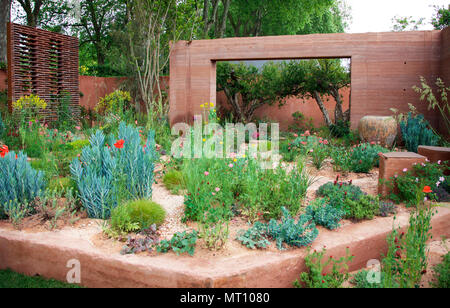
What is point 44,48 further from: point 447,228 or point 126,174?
point 447,228

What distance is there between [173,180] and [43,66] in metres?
6.40

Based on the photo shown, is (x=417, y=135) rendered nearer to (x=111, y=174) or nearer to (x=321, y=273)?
(x=321, y=273)

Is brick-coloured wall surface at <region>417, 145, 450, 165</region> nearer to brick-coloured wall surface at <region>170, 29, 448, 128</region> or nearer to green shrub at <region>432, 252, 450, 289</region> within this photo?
green shrub at <region>432, 252, 450, 289</region>

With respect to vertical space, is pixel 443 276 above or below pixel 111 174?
below

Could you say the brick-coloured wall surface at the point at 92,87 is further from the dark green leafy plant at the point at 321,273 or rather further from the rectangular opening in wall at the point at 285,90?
the dark green leafy plant at the point at 321,273

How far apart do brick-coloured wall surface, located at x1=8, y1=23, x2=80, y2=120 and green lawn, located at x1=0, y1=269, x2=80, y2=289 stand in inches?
246

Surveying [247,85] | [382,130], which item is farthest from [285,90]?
[382,130]

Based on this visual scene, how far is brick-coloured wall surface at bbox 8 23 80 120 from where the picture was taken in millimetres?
7883

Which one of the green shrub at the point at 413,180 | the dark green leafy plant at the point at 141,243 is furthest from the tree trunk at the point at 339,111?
the dark green leafy plant at the point at 141,243

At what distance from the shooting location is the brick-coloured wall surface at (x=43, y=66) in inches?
310

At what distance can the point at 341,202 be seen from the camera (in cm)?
345

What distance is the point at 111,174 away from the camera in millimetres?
3334

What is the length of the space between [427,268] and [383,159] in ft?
4.64

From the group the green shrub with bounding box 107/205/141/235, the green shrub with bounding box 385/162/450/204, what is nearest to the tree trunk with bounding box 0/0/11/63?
the green shrub with bounding box 107/205/141/235
